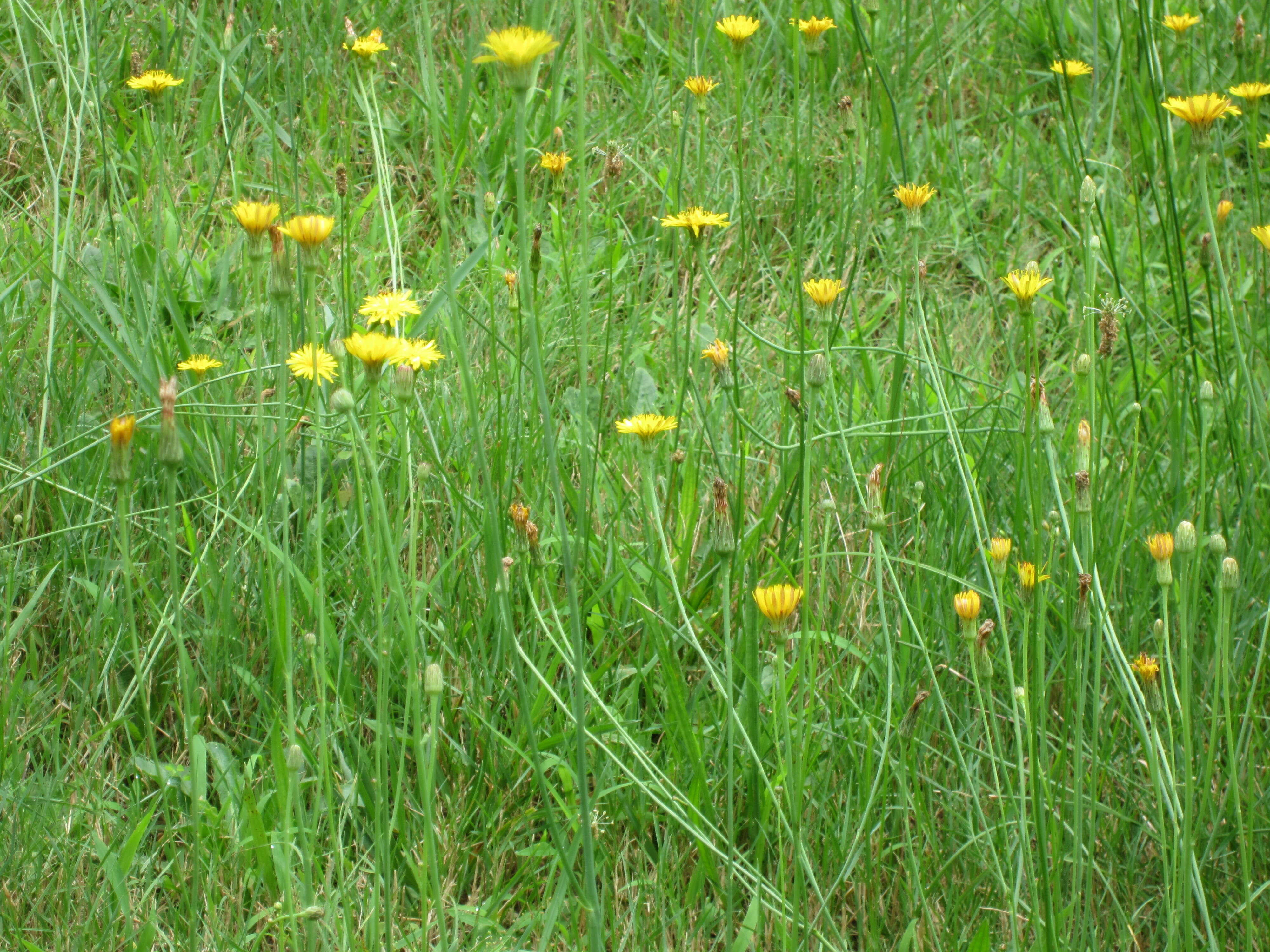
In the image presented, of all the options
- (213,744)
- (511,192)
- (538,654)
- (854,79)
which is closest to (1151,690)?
(538,654)

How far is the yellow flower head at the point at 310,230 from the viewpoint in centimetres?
121

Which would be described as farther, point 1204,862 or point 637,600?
point 637,600

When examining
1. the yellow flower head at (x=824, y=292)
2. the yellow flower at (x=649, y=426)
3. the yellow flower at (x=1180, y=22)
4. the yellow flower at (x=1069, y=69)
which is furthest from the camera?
the yellow flower at (x=1180, y=22)

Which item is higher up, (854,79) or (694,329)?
(854,79)

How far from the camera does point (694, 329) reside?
2639 millimetres

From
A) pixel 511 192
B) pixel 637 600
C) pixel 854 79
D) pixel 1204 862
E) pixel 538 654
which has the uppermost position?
pixel 854 79

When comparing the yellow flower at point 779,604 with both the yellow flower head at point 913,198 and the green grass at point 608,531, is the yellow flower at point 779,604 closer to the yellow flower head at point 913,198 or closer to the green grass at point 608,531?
the green grass at point 608,531

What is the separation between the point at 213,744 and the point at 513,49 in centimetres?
107

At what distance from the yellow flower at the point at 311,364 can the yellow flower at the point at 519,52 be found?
661 millimetres

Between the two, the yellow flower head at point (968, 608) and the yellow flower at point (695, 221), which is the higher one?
the yellow flower at point (695, 221)

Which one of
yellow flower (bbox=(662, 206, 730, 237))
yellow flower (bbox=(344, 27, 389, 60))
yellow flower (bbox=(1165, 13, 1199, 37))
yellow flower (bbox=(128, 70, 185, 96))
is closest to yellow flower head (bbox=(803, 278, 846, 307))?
yellow flower (bbox=(662, 206, 730, 237))

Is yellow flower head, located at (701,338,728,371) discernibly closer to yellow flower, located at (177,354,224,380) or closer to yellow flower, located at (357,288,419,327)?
yellow flower, located at (357,288,419,327)

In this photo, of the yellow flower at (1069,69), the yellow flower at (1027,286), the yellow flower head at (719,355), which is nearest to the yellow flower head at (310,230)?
the yellow flower head at (719,355)

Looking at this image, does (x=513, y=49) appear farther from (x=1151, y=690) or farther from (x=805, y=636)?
(x=1151, y=690)
